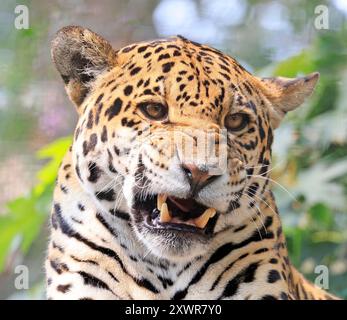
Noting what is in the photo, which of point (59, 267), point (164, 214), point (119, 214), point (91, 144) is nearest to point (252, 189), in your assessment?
point (164, 214)

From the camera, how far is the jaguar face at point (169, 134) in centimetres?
267

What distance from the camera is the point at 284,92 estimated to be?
310 centimetres

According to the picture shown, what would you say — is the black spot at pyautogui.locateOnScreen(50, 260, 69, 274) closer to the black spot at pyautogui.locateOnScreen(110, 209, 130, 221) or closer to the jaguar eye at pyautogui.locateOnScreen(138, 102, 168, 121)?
the black spot at pyautogui.locateOnScreen(110, 209, 130, 221)

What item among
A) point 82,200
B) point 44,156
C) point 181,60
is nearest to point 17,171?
point 44,156

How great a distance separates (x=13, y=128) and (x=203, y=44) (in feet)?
3.30

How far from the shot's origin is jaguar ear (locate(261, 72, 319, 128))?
10.1 feet

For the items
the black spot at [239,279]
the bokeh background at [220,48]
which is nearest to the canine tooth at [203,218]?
the black spot at [239,279]

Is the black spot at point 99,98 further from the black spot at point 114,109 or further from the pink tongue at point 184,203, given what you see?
the pink tongue at point 184,203

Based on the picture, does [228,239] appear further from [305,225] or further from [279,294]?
[305,225]

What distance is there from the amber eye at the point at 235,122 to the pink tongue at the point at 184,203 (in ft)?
1.12

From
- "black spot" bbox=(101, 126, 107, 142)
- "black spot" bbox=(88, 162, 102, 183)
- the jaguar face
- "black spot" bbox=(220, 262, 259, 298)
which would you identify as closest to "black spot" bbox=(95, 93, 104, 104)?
the jaguar face

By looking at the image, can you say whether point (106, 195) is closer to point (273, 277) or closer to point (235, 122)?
point (235, 122)
